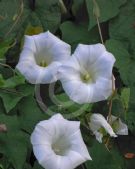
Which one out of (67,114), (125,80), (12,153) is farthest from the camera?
(125,80)

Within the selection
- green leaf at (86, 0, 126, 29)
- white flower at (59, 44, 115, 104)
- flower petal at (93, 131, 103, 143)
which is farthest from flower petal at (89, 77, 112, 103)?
green leaf at (86, 0, 126, 29)

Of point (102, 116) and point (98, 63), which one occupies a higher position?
point (98, 63)

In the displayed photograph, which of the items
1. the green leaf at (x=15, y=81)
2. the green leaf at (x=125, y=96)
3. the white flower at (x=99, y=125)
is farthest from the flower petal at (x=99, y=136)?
the green leaf at (x=15, y=81)

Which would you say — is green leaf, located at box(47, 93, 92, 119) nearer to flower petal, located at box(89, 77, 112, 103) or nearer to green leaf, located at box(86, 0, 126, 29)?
flower petal, located at box(89, 77, 112, 103)

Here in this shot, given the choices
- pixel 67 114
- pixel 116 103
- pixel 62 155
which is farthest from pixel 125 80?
pixel 62 155

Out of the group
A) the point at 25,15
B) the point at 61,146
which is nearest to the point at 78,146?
the point at 61,146

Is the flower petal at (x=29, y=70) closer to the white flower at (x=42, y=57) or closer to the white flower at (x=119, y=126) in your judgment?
the white flower at (x=42, y=57)

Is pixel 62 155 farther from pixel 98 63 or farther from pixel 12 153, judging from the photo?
pixel 98 63
